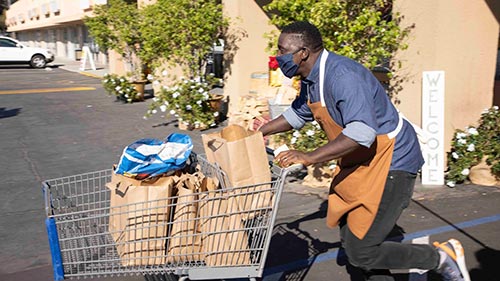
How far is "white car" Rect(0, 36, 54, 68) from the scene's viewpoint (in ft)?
95.6

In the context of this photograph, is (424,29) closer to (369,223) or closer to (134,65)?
(369,223)

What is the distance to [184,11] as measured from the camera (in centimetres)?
989

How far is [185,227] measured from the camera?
318 centimetres

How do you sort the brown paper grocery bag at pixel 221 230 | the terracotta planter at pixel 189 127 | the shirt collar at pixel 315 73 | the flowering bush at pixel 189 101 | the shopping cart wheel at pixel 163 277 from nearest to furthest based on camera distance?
the shirt collar at pixel 315 73 < the brown paper grocery bag at pixel 221 230 < the shopping cart wheel at pixel 163 277 < the flowering bush at pixel 189 101 < the terracotta planter at pixel 189 127

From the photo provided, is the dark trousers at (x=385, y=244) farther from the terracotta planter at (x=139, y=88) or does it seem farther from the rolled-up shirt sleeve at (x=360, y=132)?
the terracotta planter at (x=139, y=88)

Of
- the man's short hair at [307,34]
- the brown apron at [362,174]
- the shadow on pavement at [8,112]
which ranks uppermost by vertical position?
the man's short hair at [307,34]

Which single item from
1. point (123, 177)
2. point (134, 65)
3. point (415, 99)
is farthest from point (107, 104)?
point (123, 177)

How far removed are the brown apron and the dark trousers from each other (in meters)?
0.05

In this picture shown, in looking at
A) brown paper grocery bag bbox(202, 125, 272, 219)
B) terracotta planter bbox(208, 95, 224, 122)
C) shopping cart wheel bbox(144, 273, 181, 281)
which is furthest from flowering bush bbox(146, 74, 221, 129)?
brown paper grocery bag bbox(202, 125, 272, 219)

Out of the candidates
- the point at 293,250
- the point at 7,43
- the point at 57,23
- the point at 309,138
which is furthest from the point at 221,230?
the point at 57,23

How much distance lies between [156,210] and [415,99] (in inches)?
184

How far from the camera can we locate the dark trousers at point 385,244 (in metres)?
3.20

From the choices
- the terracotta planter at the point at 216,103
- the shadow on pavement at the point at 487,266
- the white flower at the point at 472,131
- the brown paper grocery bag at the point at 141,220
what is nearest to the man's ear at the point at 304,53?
the brown paper grocery bag at the point at 141,220

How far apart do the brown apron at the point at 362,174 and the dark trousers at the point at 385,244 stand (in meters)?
0.05
